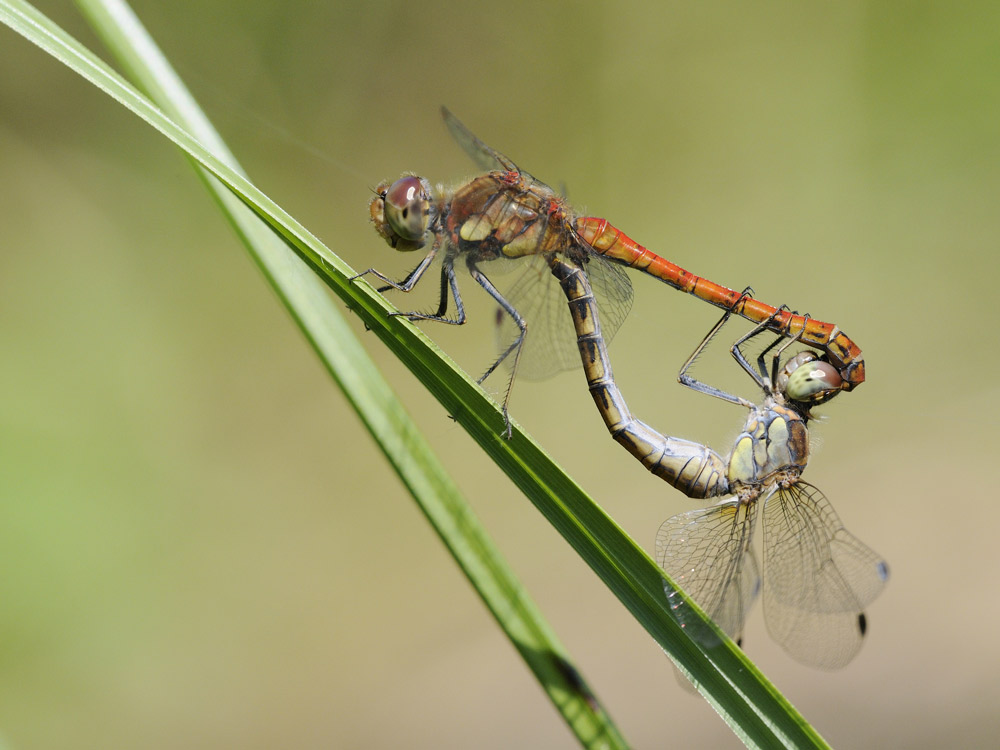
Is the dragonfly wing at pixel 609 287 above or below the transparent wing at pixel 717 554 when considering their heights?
above

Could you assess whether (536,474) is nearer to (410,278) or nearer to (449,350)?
(410,278)

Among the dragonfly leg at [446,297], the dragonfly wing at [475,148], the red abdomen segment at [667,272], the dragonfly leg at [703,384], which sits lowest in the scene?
the dragonfly leg at [703,384]

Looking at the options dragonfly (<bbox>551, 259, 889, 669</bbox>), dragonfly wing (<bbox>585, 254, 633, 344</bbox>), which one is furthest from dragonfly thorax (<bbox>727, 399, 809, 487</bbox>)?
dragonfly wing (<bbox>585, 254, 633, 344</bbox>)

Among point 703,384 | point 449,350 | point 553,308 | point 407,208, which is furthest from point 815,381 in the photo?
point 449,350

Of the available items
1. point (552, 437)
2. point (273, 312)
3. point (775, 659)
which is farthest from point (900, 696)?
point (273, 312)

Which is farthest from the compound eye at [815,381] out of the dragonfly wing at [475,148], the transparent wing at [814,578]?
the dragonfly wing at [475,148]

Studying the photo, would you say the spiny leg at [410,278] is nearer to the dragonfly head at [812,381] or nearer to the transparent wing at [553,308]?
the transparent wing at [553,308]

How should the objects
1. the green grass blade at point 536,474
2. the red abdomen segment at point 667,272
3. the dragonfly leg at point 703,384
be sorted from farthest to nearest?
1. the red abdomen segment at point 667,272
2. the dragonfly leg at point 703,384
3. the green grass blade at point 536,474

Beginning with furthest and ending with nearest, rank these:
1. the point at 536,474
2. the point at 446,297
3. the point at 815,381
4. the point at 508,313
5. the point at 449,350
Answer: the point at 449,350 < the point at 508,313 < the point at 446,297 < the point at 815,381 < the point at 536,474

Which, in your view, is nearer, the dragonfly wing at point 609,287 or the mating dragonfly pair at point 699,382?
the mating dragonfly pair at point 699,382
